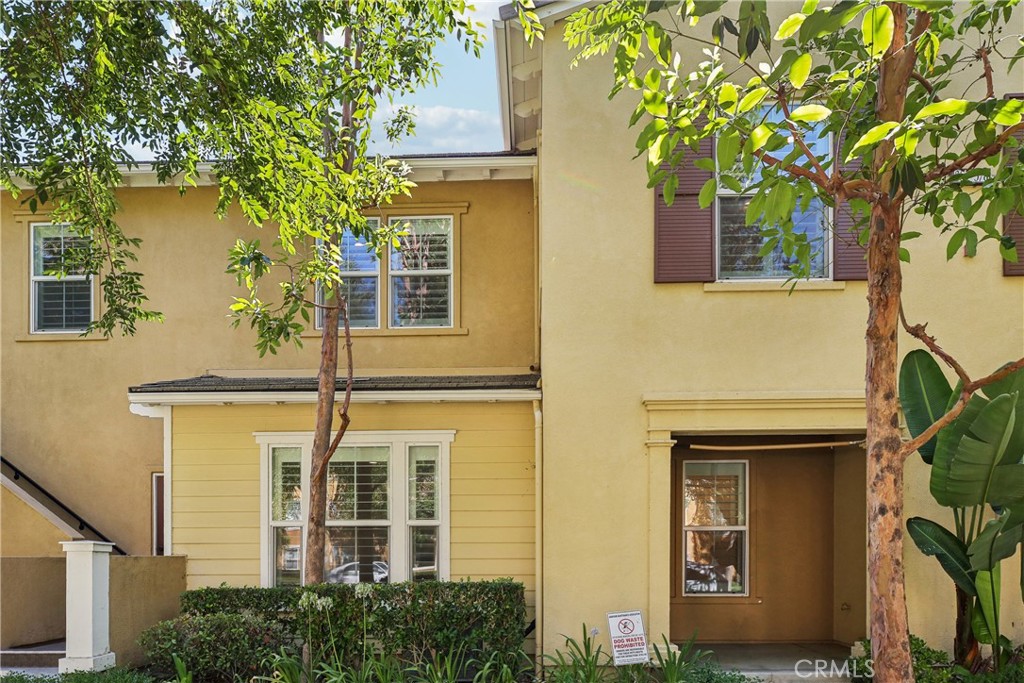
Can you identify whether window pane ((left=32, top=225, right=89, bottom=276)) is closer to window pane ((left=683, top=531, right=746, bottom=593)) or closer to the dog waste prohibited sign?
the dog waste prohibited sign

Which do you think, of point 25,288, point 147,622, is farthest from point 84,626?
point 25,288

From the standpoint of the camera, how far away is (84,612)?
26.3ft

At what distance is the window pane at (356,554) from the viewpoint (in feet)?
31.8

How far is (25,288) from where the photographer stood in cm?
1189

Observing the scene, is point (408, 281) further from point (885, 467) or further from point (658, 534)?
point (885, 467)

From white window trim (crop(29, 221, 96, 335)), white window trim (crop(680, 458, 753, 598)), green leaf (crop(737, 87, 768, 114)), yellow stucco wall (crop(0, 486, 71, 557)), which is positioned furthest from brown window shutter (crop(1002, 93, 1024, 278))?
white window trim (crop(29, 221, 96, 335))

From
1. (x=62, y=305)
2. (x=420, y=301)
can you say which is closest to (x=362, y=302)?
(x=420, y=301)

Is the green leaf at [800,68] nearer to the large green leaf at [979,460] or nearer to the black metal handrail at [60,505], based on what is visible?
the large green leaf at [979,460]

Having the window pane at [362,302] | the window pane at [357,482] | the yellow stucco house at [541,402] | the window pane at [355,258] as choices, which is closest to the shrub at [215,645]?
the yellow stucco house at [541,402]

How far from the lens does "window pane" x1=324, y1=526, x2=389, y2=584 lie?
968cm

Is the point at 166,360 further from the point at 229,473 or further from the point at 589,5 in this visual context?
the point at 589,5

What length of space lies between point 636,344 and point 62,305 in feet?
28.7

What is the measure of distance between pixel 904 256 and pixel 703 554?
228 inches

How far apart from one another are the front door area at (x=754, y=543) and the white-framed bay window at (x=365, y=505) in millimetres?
3154
